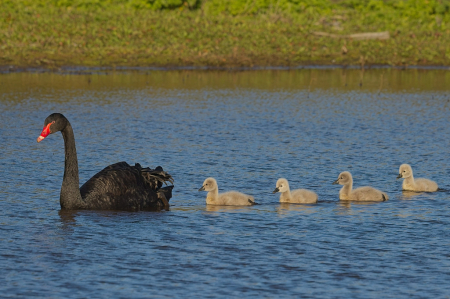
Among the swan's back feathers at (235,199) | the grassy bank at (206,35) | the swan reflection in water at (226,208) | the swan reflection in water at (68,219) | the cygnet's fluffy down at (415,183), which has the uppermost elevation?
the grassy bank at (206,35)

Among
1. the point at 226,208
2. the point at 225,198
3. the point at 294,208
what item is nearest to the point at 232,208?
the point at 226,208

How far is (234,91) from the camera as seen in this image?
3145 centimetres

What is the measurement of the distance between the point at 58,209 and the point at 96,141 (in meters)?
7.22

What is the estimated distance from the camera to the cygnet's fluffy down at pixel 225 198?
1292 cm

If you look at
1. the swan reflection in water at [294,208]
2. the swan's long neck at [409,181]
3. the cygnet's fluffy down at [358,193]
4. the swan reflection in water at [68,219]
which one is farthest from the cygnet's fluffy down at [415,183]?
the swan reflection in water at [68,219]

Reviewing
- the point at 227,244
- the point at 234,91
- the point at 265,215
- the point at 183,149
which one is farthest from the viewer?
the point at 234,91

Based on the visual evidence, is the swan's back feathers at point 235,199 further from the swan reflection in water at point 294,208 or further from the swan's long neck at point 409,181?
the swan's long neck at point 409,181

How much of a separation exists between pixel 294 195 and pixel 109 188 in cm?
318

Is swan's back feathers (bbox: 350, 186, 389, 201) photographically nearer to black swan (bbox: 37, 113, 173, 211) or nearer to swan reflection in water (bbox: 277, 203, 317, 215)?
swan reflection in water (bbox: 277, 203, 317, 215)

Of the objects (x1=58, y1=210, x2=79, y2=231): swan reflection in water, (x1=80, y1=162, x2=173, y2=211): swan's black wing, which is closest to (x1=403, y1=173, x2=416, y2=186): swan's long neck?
(x1=80, y1=162, x2=173, y2=211): swan's black wing

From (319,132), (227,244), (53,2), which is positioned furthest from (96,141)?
(53,2)

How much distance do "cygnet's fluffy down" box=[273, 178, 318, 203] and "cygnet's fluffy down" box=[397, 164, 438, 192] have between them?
81.2 inches

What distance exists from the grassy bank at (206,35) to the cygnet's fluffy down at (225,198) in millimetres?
25762

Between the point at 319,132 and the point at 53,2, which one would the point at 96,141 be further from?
the point at 53,2
